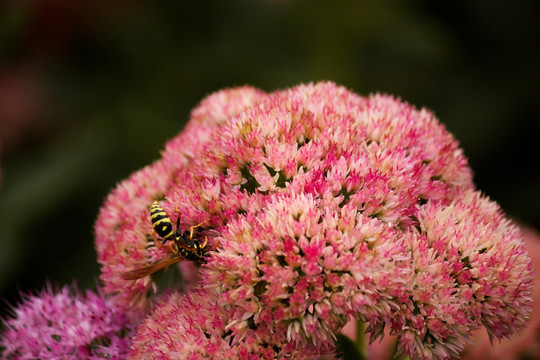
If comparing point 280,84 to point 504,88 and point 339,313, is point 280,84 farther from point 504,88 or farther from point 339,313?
point 339,313

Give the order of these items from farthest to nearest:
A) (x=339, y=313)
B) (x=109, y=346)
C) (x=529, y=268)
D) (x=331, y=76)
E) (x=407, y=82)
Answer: (x=407, y=82), (x=331, y=76), (x=109, y=346), (x=529, y=268), (x=339, y=313)

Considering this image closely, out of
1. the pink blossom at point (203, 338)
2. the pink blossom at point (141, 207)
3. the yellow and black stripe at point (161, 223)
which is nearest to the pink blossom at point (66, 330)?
the pink blossom at point (141, 207)

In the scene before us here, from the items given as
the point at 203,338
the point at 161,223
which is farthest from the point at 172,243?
the point at 203,338

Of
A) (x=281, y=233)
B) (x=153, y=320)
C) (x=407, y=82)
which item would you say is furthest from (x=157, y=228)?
(x=407, y=82)

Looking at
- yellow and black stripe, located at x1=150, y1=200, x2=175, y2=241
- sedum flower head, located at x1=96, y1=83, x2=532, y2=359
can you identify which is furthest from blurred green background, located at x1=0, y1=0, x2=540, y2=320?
yellow and black stripe, located at x1=150, y1=200, x2=175, y2=241

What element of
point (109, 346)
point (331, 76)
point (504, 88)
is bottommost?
point (109, 346)

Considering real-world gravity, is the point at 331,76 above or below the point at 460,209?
above

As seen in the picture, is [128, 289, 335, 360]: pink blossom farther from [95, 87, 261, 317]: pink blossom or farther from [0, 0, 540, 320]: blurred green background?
[0, 0, 540, 320]: blurred green background

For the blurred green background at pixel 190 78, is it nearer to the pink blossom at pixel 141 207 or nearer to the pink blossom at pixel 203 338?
the pink blossom at pixel 141 207

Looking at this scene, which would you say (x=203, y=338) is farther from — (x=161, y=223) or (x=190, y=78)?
(x=190, y=78)
